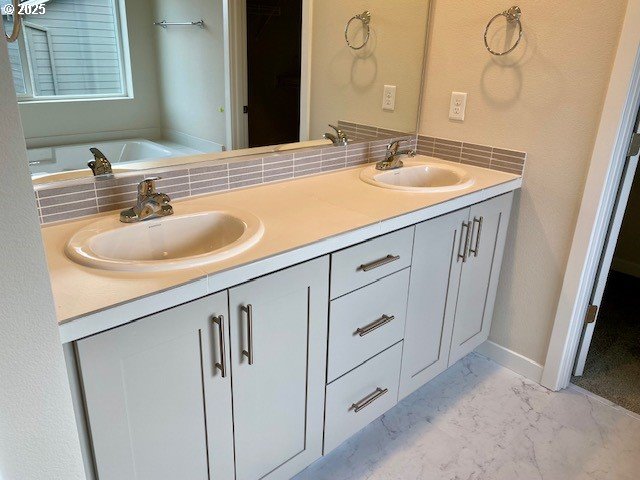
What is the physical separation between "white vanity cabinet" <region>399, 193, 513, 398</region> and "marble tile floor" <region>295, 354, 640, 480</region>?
0.50 ft

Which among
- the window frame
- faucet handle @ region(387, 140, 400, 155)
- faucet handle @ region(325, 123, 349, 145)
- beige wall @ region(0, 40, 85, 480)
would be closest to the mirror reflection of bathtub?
the window frame

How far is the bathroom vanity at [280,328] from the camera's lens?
3.21 feet

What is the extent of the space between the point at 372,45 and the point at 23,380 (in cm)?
181

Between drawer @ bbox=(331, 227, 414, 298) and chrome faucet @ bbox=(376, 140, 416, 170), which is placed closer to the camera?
drawer @ bbox=(331, 227, 414, 298)

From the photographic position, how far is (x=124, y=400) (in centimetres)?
99

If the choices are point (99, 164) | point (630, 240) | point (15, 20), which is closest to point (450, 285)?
point (99, 164)

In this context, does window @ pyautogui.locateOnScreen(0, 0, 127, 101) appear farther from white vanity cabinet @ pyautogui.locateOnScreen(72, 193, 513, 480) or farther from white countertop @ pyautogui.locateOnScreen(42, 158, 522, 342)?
white vanity cabinet @ pyautogui.locateOnScreen(72, 193, 513, 480)

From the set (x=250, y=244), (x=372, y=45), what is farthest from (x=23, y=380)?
(x=372, y=45)

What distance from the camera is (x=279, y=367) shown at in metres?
1.28

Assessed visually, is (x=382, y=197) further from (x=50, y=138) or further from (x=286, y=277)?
(x=50, y=138)

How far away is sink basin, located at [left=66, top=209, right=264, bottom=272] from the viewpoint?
106 cm

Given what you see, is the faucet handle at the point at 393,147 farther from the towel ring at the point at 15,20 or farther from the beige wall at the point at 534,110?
the towel ring at the point at 15,20

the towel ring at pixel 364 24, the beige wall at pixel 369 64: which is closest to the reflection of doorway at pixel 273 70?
the beige wall at pixel 369 64

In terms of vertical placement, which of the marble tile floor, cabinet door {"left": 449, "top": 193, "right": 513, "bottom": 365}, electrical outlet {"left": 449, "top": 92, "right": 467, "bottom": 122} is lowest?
the marble tile floor
